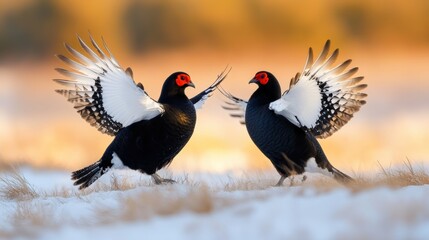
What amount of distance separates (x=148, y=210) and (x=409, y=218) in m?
2.01

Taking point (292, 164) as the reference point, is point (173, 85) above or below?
above

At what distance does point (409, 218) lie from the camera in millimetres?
5703

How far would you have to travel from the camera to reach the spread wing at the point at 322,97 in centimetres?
948

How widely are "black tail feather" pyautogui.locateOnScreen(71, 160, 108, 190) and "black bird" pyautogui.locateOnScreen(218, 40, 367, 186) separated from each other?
198 cm

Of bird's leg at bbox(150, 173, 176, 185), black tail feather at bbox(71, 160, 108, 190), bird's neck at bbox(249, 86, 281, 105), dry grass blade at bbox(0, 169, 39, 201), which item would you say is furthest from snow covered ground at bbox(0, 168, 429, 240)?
bird's neck at bbox(249, 86, 281, 105)

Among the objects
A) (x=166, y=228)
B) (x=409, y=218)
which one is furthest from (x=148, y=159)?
(x=409, y=218)

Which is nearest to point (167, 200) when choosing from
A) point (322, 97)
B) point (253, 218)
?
point (253, 218)

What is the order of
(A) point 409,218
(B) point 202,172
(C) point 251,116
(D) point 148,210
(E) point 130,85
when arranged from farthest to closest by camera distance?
1. (B) point 202,172
2. (C) point 251,116
3. (E) point 130,85
4. (D) point 148,210
5. (A) point 409,218

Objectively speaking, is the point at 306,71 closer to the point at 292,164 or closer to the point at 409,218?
the point at 292,164

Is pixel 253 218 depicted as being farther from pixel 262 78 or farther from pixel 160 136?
pixel 262 78

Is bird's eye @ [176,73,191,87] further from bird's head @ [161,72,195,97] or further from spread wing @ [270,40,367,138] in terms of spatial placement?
spread wing @ [270,40,367,138]

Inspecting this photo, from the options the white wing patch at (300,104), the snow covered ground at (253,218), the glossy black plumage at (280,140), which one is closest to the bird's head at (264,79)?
the glossy black plumage at (280,140)

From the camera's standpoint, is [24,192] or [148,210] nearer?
[148,210]

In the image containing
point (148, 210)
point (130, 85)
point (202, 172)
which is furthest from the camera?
point (202, 172)
